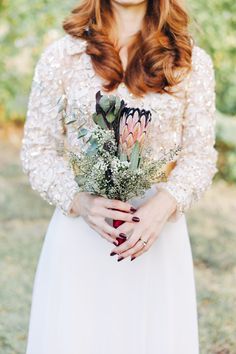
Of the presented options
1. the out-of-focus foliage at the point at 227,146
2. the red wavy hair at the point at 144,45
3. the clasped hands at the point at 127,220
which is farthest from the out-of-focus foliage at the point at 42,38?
the clasped hands at the point at 127,220

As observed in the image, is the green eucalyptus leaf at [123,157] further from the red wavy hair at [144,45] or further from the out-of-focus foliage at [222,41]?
the out-of-focus foliage at [222,41]

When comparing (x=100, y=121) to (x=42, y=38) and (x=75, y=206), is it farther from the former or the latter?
(x=42, y=38)

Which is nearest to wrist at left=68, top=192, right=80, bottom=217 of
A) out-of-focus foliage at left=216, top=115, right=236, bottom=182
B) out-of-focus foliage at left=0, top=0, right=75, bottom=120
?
out-of-focus foliage at left=0, top=0, right=75, bottom=120

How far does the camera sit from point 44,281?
265cm

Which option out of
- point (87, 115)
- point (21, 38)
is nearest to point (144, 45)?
point (87, 115)

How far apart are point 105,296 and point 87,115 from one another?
24.3 inches

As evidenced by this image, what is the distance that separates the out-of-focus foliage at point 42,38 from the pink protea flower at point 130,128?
Result: 450cm

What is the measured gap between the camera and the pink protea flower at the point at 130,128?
222 cm

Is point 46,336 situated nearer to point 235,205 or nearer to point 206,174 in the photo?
point 206,174

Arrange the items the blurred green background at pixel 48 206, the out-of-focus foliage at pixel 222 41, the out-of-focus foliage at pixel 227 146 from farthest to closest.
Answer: the out-of-focus foliage at pixel 227 146 → the out-of-focus foliage at pixel 222 41 → the blurred green background at pixel 48 206

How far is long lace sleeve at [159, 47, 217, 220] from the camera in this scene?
2.56m

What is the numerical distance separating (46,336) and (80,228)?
0.39 m

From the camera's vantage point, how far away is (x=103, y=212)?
92.0 inches

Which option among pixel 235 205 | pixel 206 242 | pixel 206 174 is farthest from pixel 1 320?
pixel 235 205
